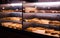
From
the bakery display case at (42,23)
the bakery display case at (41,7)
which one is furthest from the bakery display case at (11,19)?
the bakery display case at (41,7)

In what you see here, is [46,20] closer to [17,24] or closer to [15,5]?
[17,24]

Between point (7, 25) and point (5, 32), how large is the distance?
327 millimetres

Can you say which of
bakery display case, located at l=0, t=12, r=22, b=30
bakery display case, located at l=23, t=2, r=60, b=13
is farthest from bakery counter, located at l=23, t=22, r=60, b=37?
bakery display case, located at l=0, t=12, r=22, b=30

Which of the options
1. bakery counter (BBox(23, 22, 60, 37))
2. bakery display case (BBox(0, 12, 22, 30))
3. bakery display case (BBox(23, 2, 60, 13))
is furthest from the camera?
bakery display case (BBox(0, 12, 22, 30))

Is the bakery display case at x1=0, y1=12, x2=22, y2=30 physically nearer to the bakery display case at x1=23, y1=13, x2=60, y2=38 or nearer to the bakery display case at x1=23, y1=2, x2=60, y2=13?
the bakery display case at x1=23, y1=13, x2=60, y2=38

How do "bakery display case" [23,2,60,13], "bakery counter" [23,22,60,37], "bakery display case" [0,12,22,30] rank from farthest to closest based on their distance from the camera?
"bakery display case" [0,12,22,30] → "bakery display case" [23,2,60,13] → "bakery counter" [23,22,60,37]

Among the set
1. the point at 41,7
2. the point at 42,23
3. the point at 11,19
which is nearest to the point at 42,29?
the point at 42,23

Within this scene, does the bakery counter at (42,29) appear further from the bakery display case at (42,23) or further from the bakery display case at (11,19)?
the bakery display case at (11,19)

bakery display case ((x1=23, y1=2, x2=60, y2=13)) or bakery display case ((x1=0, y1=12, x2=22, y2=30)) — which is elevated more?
bakery display case ((x1=23, y1=2, x2=60, y2=13))

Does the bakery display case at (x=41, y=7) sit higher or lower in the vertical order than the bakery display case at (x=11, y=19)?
higher

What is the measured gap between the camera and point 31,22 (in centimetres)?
402

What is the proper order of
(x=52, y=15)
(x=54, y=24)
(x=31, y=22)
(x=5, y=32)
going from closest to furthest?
(x=54, y=24) → (x=52, y=15) → (x=31, y=22) → (x=5, y=32)

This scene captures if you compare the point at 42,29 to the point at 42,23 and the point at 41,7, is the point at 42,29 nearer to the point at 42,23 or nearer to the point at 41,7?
the point at 42,23

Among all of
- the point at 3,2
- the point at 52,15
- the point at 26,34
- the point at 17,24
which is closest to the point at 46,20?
the point at 52,15
